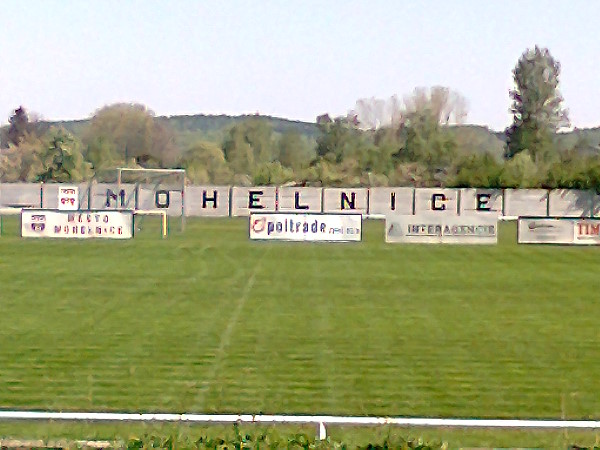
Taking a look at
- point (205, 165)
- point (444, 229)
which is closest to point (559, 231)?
point (444, 229)

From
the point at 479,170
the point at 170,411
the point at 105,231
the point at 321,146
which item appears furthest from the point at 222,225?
the point at 321,146

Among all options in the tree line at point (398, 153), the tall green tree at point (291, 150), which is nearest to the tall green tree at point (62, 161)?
the tree line at point (398, 153)

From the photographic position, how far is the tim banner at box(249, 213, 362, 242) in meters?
35.5

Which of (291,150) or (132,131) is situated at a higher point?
(132,131)

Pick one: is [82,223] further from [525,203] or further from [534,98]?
[534,98]

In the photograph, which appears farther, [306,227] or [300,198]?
[300,198]

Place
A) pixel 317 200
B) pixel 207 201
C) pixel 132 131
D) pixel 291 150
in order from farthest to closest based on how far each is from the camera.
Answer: pixel 132 131 < pixel 291 150 < pixel 207 201 < pixel 317 200

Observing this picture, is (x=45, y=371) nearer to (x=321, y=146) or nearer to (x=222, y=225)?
(x=222, y=225)

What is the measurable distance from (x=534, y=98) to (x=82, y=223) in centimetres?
6580

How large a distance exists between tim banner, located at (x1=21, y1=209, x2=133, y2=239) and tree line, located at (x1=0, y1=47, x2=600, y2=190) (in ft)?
123

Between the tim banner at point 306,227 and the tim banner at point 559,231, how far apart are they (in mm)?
6387

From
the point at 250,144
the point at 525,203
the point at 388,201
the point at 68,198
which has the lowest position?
the point at 68,198

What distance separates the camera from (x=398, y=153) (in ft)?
324

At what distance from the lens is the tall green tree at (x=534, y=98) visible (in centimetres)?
9312
